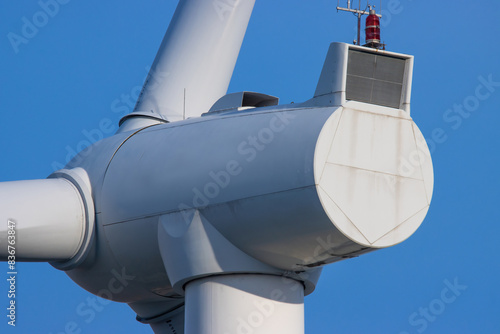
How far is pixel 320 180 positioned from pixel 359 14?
13.2 ft

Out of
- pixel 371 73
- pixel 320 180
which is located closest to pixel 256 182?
pixel 320 180

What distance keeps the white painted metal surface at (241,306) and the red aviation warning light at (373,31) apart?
15.4ft

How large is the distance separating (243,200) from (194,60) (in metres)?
6.90

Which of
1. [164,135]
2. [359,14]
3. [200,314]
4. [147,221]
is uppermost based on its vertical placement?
[359,14]

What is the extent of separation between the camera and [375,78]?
2362 cm

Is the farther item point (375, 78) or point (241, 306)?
point (241, 306)

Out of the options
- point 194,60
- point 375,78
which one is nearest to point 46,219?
point 194,60

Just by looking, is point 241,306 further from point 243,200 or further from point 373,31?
point 373,31

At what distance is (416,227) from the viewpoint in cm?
2341

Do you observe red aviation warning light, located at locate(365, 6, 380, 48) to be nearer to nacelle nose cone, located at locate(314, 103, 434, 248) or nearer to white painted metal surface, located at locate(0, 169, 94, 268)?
nacelle nose cone, located at locate(314, 103, 434, 248)

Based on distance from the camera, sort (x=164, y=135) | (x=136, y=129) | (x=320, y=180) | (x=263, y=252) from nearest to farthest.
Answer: (x=320, y=180) → (x=263, y=252) → (x=164, y=135) → (x=136, y=129)

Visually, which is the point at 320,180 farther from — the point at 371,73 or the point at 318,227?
the point at 371,73

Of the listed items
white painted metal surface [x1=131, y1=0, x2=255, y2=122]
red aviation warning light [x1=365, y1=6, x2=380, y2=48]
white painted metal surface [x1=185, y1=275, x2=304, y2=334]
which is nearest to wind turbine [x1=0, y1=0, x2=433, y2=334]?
white painted metal surface [x1=185, y1=275, x2=304, y2=334]

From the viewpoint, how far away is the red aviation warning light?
23578mm
